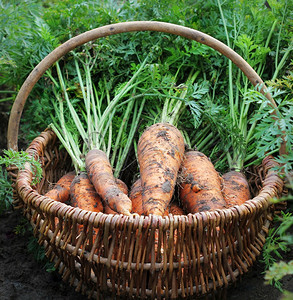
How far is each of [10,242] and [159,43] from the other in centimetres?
155

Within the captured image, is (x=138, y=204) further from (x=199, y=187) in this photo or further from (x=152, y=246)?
(x=152, y=246)

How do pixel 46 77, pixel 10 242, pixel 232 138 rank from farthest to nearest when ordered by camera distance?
1. pixel 46 77
2. pixel 10 242
3. pixel 232 138

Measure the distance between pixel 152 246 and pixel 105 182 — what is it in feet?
1.64

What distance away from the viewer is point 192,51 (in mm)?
2178

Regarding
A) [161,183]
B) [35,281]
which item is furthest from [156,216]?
[35,281]

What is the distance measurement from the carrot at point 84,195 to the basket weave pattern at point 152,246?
230 mm

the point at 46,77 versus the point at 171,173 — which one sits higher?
the point at 46,77

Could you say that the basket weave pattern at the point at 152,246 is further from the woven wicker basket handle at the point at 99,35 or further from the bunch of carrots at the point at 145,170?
the woven wicker basket handle at the point at 99,35

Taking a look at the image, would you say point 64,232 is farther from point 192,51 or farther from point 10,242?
point 192,51

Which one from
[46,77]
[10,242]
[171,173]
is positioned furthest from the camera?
[46,77]

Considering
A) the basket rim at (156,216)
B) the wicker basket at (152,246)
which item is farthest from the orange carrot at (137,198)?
the basket rim at (156,216)

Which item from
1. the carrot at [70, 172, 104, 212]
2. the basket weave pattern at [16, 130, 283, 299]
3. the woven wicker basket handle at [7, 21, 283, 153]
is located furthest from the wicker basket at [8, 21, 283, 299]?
the woven wicker basket handle at [7, 21, 283, 153]

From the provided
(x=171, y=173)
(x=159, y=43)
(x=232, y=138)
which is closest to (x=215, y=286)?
(x=171, y=173)

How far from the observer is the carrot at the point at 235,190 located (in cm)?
188
